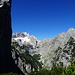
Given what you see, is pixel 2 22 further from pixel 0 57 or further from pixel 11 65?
pixel 11 65

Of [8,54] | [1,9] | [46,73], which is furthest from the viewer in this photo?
[8,54]

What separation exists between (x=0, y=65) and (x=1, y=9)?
166 feet

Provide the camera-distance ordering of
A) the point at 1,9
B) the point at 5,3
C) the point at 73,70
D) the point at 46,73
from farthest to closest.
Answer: the point at 5,3 → the point at 1,9 → the point at 46,73 → the point at 73,70

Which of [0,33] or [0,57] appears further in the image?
[0,57]

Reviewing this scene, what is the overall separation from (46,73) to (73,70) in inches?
2542

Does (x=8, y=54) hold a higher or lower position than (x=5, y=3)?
lower

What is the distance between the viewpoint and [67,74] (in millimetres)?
27047

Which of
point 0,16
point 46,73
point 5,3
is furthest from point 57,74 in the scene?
point 5,3

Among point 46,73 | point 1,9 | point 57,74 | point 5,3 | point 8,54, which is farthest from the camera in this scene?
point 8,54

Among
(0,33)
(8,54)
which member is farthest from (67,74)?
(8,54)

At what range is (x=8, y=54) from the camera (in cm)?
14800

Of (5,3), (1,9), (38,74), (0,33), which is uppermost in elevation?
(5,3)

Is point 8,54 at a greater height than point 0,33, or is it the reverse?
point 0,33

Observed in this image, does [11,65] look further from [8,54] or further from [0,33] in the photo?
[0,33]
